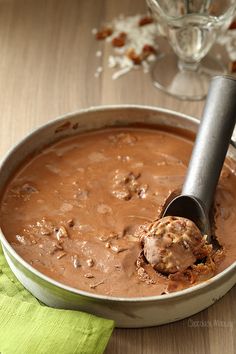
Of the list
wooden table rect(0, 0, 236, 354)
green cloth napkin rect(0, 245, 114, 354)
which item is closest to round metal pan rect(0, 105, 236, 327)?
green cloth napkin rect(0, 245, 114, 354)

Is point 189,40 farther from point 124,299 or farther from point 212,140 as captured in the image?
point 124,299

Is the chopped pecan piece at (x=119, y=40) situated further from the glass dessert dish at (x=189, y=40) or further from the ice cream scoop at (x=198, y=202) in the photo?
the ice cream scoop at (x=198, y=202)

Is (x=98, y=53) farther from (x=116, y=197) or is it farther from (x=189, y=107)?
(x=116, y=197)

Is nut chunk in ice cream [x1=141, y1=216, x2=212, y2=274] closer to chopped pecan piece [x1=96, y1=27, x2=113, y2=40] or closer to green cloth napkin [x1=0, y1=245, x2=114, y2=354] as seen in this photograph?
green cloth napkin [x1=0, y1=245, x2=114, y2=354]

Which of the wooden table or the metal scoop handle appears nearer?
the metal scoop handle

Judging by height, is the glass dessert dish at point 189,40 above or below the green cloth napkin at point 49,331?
above

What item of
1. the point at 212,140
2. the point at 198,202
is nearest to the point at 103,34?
the point at 212,140

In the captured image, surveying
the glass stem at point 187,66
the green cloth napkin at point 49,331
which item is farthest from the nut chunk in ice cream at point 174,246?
the glass stem at point 187,66

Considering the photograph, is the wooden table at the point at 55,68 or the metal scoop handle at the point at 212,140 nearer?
the metal scoop handle at the point at 212,140
